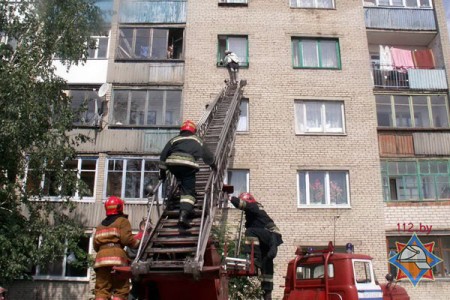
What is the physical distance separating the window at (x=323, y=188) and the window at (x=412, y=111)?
2.88 metres

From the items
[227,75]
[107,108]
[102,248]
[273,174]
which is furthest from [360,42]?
[102,248]

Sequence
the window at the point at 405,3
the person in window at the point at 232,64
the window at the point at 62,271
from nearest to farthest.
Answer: the window at the point at 62,271 < the person in window at the point at 232,64 < the window at the point at 405,3

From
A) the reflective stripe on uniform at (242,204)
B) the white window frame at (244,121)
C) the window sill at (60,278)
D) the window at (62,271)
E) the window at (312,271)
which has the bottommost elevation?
the window sill at (60,278)

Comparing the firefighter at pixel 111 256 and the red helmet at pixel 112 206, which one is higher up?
the red helmet at pixel 112 206

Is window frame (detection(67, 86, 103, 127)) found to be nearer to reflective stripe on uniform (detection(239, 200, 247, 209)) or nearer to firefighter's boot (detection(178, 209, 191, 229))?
reflective stripe on uniform (detection(239, 200, 247, 209))

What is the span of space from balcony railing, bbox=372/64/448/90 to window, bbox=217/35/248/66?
5176 millimetres

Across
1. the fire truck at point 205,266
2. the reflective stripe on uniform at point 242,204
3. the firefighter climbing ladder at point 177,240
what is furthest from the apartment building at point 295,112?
the firefighter climbing ladder at point 177,240

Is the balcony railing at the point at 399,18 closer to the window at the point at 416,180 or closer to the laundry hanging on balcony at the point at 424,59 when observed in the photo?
the laundry hanging on balcony at the point at 424,59

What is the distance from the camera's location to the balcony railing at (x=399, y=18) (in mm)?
18656

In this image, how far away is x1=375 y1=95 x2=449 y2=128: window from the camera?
683 inches

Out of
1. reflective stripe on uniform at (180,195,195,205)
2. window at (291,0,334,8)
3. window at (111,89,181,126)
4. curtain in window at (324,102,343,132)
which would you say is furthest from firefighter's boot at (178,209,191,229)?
window at (291,0,334,8)

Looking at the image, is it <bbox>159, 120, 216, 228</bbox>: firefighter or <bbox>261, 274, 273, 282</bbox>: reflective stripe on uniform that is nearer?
<bbox>159, 120, 216, 228</bbox>: firefighter

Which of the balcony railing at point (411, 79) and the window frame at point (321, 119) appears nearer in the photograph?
the window frame at point (321, 119)

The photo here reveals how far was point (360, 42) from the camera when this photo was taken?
714 inches
